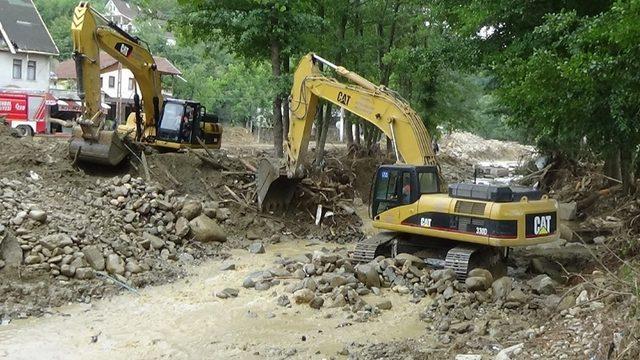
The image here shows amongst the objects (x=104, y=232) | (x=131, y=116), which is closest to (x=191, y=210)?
(x=104, y=232)

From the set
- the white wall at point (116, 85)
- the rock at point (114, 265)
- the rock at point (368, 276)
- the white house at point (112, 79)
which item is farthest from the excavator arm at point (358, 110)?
the white wall at point (116, 85)

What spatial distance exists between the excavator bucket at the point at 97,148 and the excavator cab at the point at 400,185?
21.7 feet

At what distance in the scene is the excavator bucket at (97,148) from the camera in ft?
49.7

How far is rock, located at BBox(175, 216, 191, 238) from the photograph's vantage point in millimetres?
13812

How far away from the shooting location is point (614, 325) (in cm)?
567

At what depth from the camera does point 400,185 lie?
38.0 ft

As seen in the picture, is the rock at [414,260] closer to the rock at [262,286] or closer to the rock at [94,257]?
the rock at [262,286]

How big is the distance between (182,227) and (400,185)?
4.93m

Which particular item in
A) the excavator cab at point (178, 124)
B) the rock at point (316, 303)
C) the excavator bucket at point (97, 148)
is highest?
the excavator cab at point (178, 124)

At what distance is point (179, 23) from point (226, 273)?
10638 mm

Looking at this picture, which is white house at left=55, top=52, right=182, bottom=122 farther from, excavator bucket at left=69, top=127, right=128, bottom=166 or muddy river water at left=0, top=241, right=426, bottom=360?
muddy river water at left=0, top=241, right=426, bottom=360

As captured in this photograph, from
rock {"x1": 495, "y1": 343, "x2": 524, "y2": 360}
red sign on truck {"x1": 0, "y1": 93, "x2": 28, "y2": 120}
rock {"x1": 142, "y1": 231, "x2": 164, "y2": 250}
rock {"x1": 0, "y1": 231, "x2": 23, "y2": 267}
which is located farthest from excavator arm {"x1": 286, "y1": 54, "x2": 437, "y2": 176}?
red sign on truck {"x1": 0, "y1": 93, "x2": 28, "y2": 120}

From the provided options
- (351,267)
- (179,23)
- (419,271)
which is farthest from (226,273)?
(179,23)

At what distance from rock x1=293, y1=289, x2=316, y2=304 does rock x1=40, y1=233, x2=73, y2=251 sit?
4339 mm
